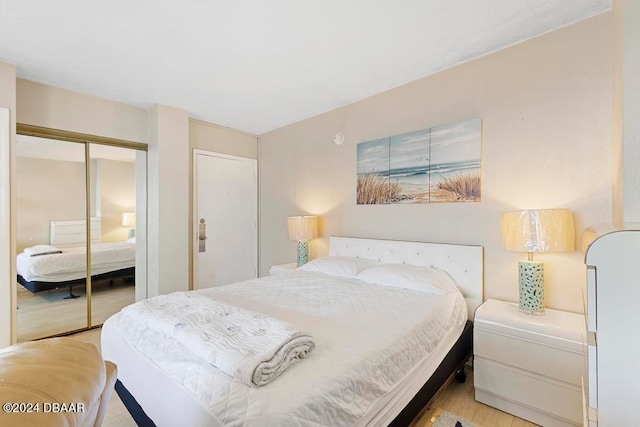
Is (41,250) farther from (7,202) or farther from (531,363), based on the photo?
(531,363)

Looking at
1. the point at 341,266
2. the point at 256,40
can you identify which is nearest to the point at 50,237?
the point at 256,40

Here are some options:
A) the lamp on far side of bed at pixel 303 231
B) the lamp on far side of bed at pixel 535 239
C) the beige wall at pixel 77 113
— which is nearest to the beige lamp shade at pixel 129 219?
the beige wall at pixel 77 113

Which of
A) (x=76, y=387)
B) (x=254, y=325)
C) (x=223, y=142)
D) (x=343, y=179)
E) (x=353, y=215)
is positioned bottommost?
(x=254, y=325)

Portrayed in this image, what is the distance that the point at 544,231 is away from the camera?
1.81 m

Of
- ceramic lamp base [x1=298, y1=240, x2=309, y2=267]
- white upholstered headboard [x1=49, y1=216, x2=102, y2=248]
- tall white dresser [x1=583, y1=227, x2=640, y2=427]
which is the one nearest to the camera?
tall white dresser [x1=583, y1=227, x2=640, y2=427]

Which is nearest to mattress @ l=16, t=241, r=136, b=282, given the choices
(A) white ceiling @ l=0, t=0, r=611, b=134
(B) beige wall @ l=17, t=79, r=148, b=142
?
(B) beige wall @ l=17, t=79, r=148, b=142

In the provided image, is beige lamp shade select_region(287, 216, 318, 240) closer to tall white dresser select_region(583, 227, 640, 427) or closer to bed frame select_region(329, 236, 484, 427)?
Result: bed frame select_region(329, 236, 484, 427)

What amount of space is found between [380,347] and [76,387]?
114cm

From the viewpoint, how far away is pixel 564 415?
1.62m

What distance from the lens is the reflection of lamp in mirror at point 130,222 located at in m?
3.36

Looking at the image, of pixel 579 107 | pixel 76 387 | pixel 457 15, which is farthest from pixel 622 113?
pixel 76 387

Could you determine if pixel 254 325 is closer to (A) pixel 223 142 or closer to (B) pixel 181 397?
(B) pixel 181 397

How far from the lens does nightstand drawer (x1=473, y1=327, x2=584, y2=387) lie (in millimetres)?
1584

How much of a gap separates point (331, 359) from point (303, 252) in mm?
2304
